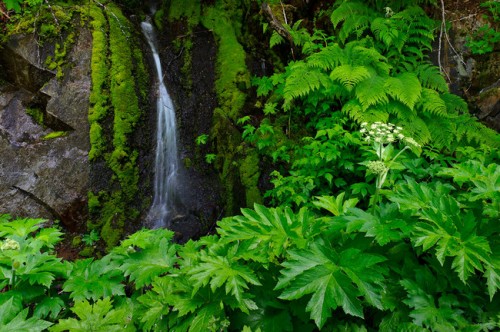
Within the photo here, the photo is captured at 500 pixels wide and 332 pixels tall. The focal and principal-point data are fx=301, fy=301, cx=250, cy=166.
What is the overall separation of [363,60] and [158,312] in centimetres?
401

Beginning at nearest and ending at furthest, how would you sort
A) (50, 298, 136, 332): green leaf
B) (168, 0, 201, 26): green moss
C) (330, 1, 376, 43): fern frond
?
1. (50, 298, 136, 332): green leaf
2. (330, 1, 376, 43): fern frond
3. (168, 0, 201, 26): green moss

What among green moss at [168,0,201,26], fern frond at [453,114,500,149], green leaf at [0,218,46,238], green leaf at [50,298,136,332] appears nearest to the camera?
green leaf at [50,298,136,332]

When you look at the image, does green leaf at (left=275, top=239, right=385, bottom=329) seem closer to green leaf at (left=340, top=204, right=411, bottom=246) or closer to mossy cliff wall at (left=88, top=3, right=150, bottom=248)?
green leaf at (left=340, top=204, right=411, bottom=246)

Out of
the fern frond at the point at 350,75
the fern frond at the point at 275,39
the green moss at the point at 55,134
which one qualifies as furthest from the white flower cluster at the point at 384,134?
the green moss at the point at 55,134

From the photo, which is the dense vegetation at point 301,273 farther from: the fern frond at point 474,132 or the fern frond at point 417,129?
the fern frond at point 474,132

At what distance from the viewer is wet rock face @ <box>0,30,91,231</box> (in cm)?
480

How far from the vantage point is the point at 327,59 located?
4121 mm

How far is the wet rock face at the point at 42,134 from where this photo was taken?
480cm

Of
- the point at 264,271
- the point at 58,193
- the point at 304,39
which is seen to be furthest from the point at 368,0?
the point at 58,193

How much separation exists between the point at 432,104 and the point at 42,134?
6077mm

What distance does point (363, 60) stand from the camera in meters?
4.13

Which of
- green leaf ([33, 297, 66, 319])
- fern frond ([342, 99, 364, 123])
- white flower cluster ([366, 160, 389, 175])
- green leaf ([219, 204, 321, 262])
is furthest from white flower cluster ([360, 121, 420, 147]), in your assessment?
green leaf ([33, 297, 66, 319])

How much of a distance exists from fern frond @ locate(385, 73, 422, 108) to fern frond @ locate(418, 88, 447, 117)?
162 mm

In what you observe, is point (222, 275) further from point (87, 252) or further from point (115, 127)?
point (115, 127)
